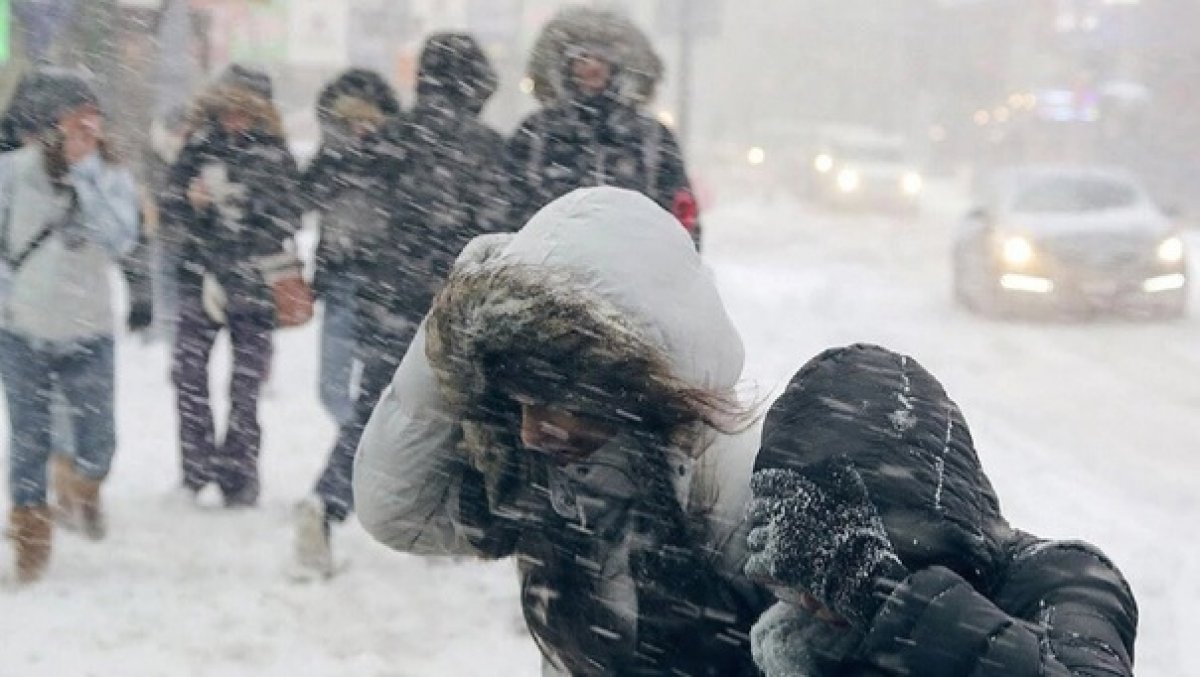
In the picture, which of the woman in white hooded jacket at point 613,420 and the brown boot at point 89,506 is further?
the brown boot at point 89,506

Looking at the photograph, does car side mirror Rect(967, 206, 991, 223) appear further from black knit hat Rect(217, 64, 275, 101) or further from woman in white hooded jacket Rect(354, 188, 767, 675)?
woman in white hooded jacket Rect(354, 188, 767, 675)

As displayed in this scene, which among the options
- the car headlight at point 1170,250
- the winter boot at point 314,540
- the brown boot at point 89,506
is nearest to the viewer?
the winter boot at point 314,540

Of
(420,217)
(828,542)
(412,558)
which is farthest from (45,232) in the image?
(828,542)

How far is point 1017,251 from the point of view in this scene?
15.1m

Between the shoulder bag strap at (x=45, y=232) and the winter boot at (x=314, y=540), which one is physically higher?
the shoulder bag strap at (x=45, y=232)

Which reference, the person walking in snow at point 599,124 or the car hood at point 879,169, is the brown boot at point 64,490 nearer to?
the person walking in snow at point 599,124

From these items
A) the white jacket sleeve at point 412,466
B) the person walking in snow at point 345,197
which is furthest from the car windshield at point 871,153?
the white jacket sleeve at point 412,466

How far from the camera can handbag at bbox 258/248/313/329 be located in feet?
20.4

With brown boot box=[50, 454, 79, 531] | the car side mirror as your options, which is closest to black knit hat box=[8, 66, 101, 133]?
brown boot box=[50, 454, 79, 531]

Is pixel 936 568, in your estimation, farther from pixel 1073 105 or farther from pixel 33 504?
pixel 1073 105

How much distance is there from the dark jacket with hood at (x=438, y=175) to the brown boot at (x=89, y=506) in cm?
134

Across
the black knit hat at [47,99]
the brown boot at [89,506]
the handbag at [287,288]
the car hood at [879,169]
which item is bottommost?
the car hood at [879,169]

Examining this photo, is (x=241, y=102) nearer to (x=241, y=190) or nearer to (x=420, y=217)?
(x=241, y=190)

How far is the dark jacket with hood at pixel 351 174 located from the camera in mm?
5613
